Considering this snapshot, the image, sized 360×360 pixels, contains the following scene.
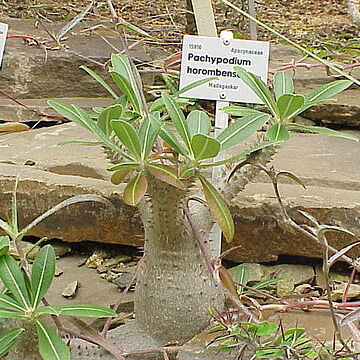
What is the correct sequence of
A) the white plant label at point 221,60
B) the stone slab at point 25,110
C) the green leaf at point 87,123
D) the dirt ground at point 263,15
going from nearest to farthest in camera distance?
the green leaf at point 87,123 → the white plant label at point 221,60 → the stone slab at point 25,110 → the dirt ground at point 263,15

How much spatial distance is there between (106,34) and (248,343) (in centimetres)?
226

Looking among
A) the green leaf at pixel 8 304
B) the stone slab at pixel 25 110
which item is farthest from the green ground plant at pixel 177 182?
the stone slab at pixel 25 110

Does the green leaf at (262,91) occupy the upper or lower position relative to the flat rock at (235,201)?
upper

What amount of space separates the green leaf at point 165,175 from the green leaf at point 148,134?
0.07 feet

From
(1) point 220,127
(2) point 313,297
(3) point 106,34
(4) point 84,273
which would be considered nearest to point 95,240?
(4) point 84,273

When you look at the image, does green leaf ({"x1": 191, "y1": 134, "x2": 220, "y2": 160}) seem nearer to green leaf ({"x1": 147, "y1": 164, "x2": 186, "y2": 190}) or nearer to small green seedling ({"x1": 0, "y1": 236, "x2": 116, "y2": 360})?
green leaf ({"x1": 147, "y1": 164, "x2": 186, "y2": 190})

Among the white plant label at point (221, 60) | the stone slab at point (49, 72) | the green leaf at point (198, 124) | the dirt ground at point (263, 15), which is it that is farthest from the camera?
the dirt ground at point (263, 15)

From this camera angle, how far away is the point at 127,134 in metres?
0.96

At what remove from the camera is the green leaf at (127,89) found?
1.08 m

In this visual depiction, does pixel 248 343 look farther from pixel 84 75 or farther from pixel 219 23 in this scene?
pixel 219 23

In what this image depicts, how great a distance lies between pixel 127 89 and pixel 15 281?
1.16ft

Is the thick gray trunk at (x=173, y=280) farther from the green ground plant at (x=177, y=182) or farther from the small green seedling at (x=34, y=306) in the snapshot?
the small green seedling at (x=34, y=306)

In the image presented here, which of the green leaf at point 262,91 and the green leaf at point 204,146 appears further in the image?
the green leaf at point 262,91

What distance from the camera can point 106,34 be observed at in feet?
9.80
